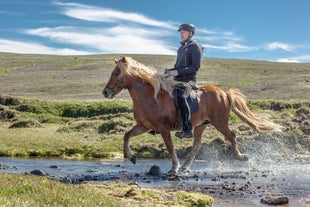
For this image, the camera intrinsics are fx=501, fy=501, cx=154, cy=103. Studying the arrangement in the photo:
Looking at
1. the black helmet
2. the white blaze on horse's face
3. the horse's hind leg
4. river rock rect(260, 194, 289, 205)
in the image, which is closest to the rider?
the black helmet

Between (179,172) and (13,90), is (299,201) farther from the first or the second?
(13,90)

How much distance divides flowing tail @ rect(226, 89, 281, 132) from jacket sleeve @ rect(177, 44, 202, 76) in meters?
2.81

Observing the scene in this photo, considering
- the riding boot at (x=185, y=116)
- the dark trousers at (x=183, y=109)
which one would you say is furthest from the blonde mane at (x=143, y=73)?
the riding boot at (x=185, y=116)

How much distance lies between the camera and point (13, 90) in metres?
79.6

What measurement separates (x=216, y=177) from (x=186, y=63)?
4.09 metres

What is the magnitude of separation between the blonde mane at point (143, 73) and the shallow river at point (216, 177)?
307cm

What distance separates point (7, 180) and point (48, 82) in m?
84.4

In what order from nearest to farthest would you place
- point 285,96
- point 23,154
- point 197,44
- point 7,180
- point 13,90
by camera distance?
point 7,180 < point 197,44 < point 23,154 < point 285,96 < point 13,90

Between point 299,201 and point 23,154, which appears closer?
point 299,201

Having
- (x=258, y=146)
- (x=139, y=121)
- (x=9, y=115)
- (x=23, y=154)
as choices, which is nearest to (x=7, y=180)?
(x=139, y=121)

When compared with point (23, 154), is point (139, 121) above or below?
above

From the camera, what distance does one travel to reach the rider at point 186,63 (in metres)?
17.0

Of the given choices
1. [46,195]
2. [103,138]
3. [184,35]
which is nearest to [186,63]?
[184,35]

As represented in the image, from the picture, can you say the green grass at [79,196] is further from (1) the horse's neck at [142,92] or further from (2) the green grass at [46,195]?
(1) the horse's neck at [142,92]
